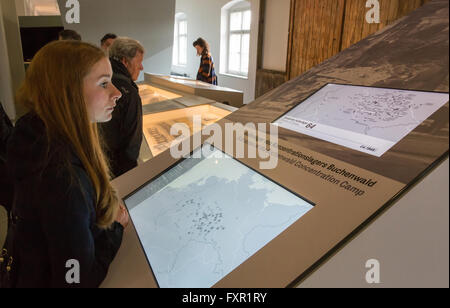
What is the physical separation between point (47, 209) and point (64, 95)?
31cm

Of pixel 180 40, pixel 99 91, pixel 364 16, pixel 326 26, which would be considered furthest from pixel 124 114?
pixel 180 40

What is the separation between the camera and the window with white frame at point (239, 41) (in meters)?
9.87

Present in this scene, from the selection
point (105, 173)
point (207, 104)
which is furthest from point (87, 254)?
point (207, 104)

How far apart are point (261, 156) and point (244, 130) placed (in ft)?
0.82

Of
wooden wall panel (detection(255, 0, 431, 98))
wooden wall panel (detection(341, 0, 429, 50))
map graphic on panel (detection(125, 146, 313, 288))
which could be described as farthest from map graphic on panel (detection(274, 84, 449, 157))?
wooden wall panel (detection(255, 0, 431, 98))

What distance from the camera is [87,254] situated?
82 cm

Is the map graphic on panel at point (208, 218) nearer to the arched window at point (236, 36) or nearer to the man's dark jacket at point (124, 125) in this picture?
the man's dark jacket at point (124, 125)

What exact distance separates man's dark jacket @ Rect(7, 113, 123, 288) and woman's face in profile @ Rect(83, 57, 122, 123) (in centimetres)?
15

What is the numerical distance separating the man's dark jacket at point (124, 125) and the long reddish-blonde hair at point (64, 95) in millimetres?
1067

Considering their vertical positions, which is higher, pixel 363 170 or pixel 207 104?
pixel 363 170

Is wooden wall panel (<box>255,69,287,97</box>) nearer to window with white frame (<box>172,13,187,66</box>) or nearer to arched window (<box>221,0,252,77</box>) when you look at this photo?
arched window (<box>221,0,252,77</box>)
